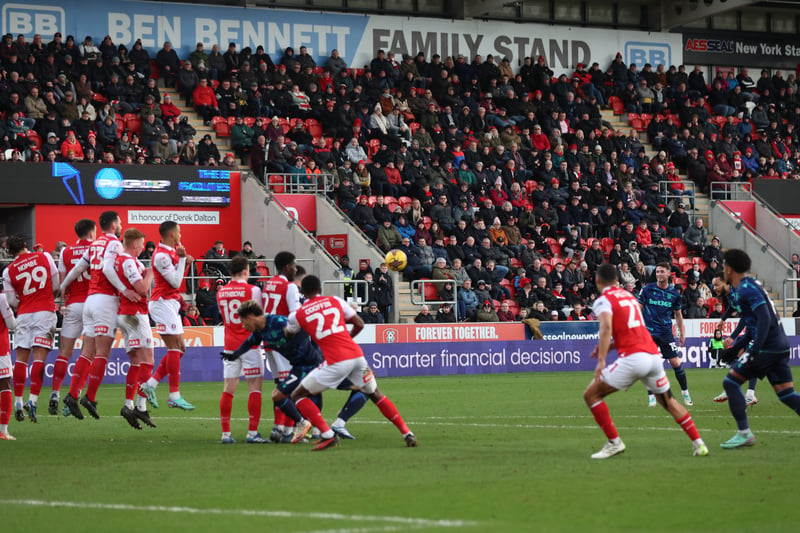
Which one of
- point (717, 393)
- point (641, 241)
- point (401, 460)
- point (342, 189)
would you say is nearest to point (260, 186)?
point (342, 189)

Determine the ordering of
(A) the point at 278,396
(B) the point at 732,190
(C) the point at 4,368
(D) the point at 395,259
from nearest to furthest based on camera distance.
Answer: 1. (A) the point at 278,396
2. (C) the point at 4,368
3. (D) the point at 395,259
4. (B) the point at 732,190

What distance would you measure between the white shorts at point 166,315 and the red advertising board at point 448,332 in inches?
589

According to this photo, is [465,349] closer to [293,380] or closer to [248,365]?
[248,365]

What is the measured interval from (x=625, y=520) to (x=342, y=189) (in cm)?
2908

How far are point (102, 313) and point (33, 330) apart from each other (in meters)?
0.92

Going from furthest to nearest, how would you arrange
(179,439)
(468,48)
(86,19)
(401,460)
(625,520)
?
(468,48)
(86,19)
(179,439)
(401,460)
(625,520)

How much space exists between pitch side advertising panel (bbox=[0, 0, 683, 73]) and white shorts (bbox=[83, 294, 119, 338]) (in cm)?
2509

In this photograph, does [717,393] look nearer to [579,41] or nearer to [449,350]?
[449,350]

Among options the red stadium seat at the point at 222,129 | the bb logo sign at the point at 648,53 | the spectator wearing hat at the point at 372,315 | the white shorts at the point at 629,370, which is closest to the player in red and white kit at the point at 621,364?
the white shorts at the point at 629,370

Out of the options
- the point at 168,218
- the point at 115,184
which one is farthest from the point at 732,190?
the point at 115,184

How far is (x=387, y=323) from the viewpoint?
34.3 m

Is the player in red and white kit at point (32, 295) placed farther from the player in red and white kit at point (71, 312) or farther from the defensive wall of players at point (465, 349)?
the defensive wall of players at point (465, 349)

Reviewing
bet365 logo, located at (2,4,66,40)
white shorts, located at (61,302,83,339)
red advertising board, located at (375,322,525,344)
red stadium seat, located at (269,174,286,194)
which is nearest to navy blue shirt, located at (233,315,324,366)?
white shorts, located at (61,302,83,339)

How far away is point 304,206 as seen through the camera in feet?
125
